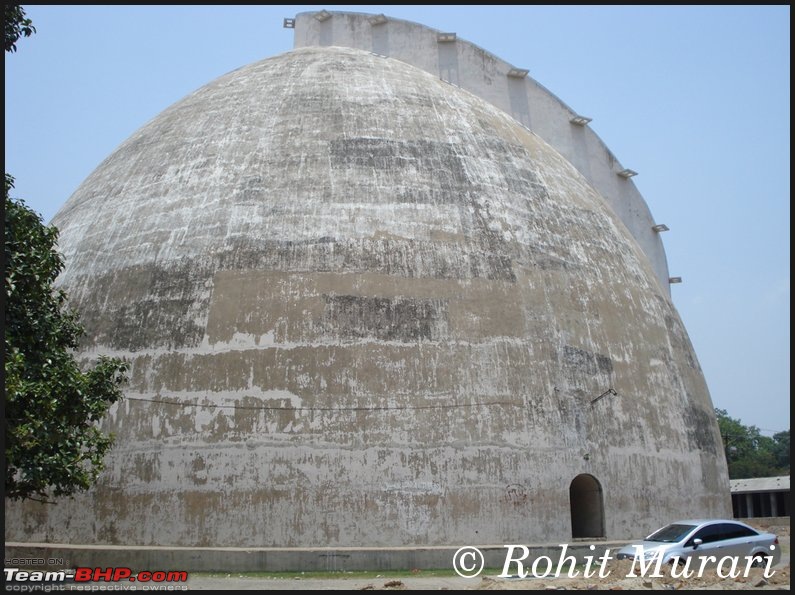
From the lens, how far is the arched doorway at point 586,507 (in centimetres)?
1441

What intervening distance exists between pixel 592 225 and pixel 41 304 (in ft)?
36.4

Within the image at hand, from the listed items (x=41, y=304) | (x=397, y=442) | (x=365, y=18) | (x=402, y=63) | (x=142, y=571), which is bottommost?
(x=142, y=571)

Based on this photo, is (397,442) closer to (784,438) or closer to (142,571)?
(142,571)

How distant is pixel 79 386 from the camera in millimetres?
10734

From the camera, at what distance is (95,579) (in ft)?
38.5

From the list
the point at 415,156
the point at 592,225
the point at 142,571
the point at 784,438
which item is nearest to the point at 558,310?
the point at 592,225

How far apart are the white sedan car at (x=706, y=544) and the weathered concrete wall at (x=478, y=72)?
9.62 m

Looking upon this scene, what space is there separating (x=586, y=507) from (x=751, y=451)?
132 ft

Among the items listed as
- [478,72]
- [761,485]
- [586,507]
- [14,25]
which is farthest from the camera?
[761,485]

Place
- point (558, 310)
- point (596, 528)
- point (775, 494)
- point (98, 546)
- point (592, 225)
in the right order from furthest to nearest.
A: point (775, 494)
point (592, 225)
point (558, 310)
point (596, 528)
point (98, 546)

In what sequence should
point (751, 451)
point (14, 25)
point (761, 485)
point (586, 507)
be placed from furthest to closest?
point (751, 451), point (761, 485), point (586, 507), point (14, 25)

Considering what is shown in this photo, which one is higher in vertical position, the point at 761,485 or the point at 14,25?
the point at 14,25

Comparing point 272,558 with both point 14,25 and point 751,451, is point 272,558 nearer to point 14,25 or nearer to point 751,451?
point 14,25

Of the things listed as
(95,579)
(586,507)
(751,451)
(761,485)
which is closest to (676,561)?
(586,507)
